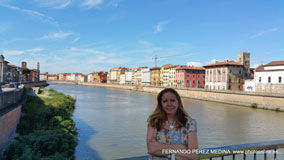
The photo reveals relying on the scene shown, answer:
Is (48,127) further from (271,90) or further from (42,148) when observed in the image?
(271,90)

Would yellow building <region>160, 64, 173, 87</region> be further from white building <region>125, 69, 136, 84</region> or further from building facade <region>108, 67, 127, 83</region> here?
building facade <region>108, 67, 127, 83</region>

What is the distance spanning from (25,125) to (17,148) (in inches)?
196

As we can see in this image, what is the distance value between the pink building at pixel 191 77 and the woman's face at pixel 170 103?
54004 mm

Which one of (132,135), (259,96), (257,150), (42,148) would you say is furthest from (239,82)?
(257,150)

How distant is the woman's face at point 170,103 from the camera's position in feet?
5.30

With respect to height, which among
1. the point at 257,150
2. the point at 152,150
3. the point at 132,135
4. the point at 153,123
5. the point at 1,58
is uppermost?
the point at 1,58

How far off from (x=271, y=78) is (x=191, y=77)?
2479 cm

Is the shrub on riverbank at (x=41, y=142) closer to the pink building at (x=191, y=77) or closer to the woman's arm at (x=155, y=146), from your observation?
the woman's arm at (x=155, y=146)

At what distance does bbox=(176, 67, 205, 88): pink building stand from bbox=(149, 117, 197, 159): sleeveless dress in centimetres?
5417

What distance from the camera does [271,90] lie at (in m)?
30.9

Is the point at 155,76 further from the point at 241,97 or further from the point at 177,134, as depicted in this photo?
the point at 177,134

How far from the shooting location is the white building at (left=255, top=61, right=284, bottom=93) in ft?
98.7

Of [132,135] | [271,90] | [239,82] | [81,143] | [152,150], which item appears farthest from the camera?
[239,82]

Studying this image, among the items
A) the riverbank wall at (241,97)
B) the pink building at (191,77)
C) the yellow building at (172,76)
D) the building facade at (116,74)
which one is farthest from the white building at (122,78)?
the riverbank wall at (241,97)
